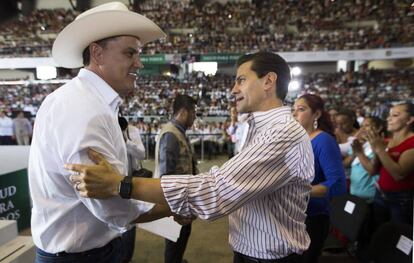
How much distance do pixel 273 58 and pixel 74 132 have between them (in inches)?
31.6

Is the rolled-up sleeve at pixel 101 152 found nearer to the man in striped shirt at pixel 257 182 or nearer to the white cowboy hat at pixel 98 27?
the man in striped shirt at pixel 257 182

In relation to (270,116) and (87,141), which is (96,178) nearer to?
(87,141)

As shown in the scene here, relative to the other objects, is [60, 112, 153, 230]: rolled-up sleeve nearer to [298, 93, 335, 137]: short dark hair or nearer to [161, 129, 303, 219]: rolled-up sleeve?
[161, 129, 303, 219]: rolled-up sleeve

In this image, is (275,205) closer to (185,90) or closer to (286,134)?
(286,134)

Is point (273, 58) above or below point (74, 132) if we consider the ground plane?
above

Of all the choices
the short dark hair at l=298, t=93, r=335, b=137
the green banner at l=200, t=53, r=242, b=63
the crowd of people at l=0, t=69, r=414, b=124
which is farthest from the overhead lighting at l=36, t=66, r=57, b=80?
the short dark hair at l=298, t=93, r=335, b=137

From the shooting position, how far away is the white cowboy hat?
1.24 m

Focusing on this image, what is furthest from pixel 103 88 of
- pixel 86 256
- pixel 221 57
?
pixel 221 57

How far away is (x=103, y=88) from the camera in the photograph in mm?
1220

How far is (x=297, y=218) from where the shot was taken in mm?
1283

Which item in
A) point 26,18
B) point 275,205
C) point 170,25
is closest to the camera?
point 275,205

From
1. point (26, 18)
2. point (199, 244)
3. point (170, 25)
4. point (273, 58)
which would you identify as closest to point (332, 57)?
point (170, 25)

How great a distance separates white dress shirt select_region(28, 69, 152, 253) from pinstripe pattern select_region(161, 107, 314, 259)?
242 mm

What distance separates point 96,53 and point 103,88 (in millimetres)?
180
